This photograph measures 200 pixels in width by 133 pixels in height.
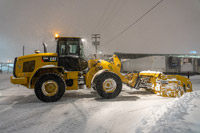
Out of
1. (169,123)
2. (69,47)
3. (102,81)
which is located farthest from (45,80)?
(169,123)

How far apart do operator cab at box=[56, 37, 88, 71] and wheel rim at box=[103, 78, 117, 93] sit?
4.14 ft

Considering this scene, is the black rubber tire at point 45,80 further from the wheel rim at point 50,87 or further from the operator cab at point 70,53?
the operator cab at point 70,53

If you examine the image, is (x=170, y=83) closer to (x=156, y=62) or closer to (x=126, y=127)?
(x=126, y=127)

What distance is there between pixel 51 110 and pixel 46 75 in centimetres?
161

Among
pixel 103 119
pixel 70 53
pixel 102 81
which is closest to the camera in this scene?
pixel 103 119

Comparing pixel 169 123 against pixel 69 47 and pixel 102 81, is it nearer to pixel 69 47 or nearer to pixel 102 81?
pixel 102 81

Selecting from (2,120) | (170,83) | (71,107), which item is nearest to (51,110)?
(71,107)

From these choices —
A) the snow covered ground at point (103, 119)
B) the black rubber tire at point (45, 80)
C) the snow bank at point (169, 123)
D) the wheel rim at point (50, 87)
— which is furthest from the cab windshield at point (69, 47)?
the snow bank at point (169, 123)

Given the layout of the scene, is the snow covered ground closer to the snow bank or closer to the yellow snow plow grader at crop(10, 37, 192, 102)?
the snow bank

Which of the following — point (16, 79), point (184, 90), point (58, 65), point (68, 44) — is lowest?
point (184, 90)

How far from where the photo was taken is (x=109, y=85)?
6492 mm

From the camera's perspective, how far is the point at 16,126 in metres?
3.72

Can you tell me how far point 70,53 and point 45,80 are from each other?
1.55 meters

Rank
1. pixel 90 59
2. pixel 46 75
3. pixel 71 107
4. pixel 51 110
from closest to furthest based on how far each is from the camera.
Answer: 1. pixel 51 110
2. pixel 71 107
3. pixel 46 75
4. pixel 90 59
